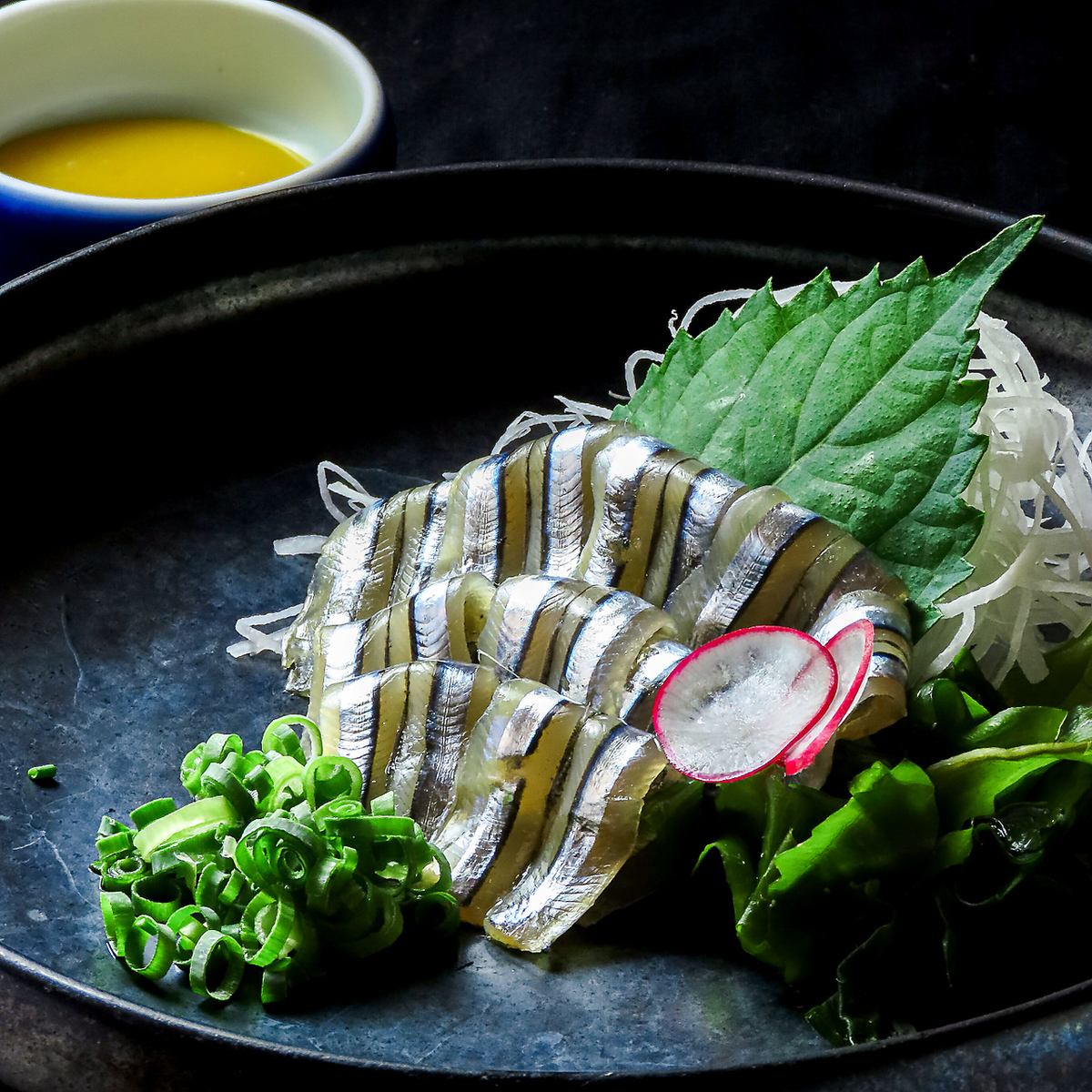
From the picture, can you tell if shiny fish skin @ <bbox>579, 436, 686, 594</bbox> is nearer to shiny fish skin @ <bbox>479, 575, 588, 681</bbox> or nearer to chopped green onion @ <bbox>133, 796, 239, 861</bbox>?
shiny fish skin @ <bbox>479, 575, 588, 681</bbox>

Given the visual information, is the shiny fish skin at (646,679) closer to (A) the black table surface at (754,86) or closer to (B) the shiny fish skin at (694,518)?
(B) the shiny fish skin at (694,518)

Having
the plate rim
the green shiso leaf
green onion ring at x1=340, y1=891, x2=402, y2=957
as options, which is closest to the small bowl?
the plate rim

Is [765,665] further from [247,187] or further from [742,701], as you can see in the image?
[247,187]

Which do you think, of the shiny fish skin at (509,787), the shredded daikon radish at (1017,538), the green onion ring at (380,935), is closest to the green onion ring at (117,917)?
the green onion ring at (380,935)

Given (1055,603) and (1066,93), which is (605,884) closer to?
(1055,603)

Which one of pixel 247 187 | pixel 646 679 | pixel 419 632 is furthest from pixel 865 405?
pixel 247 187

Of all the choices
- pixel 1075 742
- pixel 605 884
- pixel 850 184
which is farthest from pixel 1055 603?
pixel 850 184
